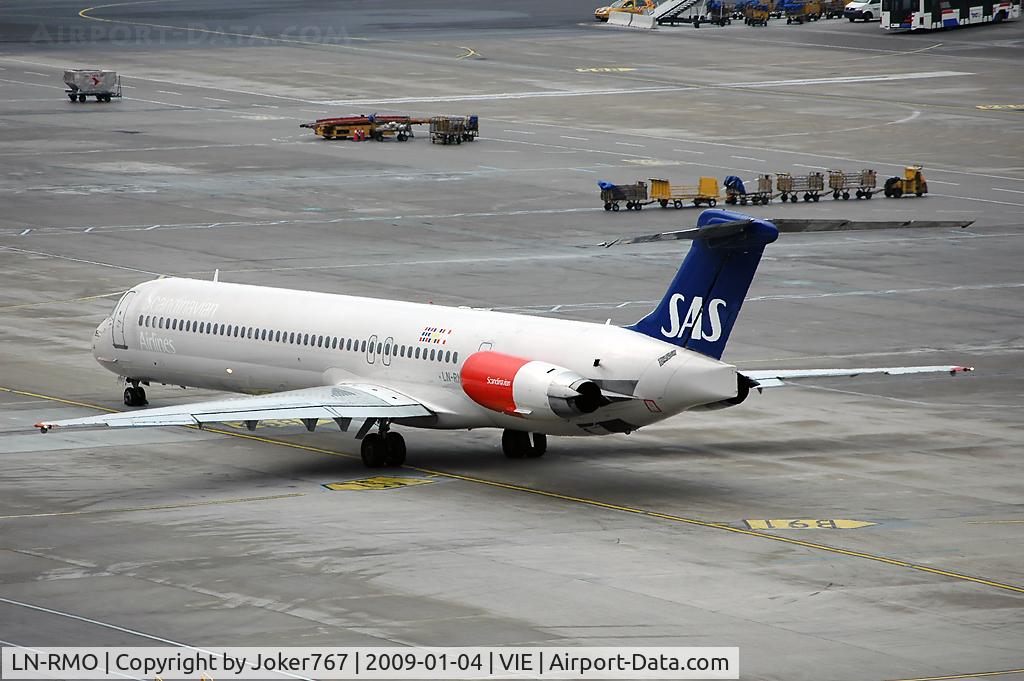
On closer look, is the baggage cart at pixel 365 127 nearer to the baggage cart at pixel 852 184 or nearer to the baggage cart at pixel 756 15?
the baggage cart at pixel 852 184

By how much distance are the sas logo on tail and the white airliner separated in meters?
0.02

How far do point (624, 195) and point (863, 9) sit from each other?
9237 centimetres

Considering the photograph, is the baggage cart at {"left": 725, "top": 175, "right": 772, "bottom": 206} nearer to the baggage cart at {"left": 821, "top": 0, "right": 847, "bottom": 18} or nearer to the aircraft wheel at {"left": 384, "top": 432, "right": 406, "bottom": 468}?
the aircraft wheel at {"left": 384, "top": 432, "right": 406, "bottom": 468}

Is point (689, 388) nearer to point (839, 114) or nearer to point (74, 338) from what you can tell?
point (74, 338)

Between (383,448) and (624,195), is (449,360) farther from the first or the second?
(624,195)

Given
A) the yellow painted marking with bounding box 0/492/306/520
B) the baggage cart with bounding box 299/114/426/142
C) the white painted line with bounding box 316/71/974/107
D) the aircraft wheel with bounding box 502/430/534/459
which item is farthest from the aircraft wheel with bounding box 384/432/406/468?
the white painted line with bounding box 316/71/974/107

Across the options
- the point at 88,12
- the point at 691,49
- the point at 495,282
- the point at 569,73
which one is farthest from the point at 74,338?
the point at 88,12

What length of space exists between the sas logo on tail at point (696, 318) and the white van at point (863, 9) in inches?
5321

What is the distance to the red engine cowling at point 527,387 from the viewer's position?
38.3m

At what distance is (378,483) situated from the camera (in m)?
40.2

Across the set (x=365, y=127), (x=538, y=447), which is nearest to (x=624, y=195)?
(x=365, y=127)

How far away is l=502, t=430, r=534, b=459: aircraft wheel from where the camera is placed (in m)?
42.6

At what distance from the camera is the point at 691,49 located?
14912 cm

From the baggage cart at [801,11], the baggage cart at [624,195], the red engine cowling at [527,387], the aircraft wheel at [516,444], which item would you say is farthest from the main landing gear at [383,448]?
the baggage cart at [801,11]
